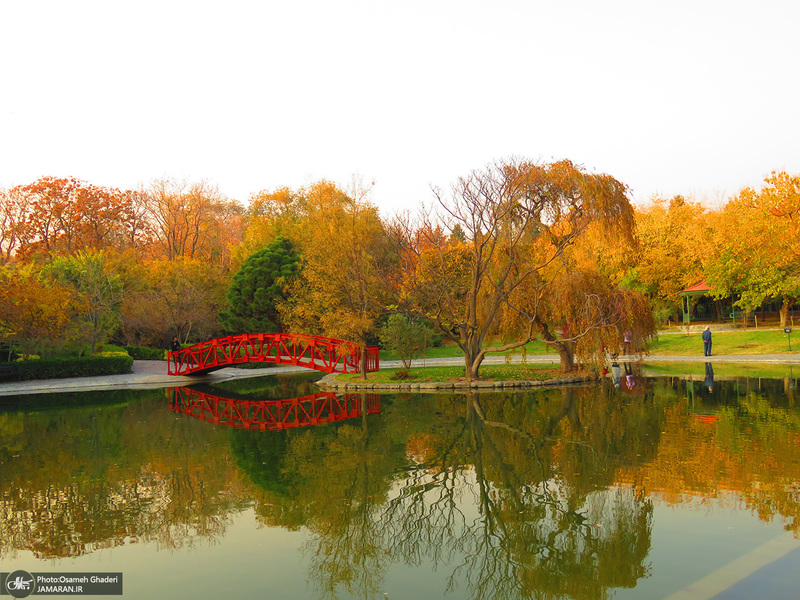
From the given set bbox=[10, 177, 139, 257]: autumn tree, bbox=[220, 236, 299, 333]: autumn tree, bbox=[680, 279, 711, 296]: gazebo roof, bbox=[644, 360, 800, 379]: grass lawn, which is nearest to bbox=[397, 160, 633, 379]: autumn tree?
bbox=[644, 360, 800, 379]: grass lawn

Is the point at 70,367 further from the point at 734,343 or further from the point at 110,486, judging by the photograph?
the point at 734,343

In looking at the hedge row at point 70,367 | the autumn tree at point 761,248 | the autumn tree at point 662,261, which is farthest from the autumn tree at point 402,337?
the autumn tree at point 662,261

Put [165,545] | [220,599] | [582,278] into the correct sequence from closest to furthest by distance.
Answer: [220,599]
[165,545]
[582,278]

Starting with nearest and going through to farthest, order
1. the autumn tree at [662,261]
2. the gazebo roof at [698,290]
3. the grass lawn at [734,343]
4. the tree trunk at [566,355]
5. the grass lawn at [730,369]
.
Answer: the grass lawn at [730,369]
the tree trunk at [566,355]
the grass lawn at [734,343]
the gazebo roof at [698,290]
the autumn tree at [662,261]

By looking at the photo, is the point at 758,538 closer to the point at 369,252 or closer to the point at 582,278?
the point at 582,278

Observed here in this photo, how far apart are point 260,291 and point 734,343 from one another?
83.3 ft

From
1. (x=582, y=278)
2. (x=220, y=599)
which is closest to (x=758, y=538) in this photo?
(x=220, y=599)

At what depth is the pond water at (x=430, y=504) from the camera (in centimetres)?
623

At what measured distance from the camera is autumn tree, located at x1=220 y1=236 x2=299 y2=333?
3722 cm

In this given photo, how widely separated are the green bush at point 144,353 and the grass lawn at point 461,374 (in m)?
14.8

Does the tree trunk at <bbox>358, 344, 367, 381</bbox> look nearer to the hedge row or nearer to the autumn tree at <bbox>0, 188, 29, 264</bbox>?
the hedge row

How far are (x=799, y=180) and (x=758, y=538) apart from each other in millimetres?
29754

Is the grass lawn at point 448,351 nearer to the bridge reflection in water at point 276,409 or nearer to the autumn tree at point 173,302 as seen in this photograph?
the autumn tree at point 173,302

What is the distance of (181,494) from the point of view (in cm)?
958
